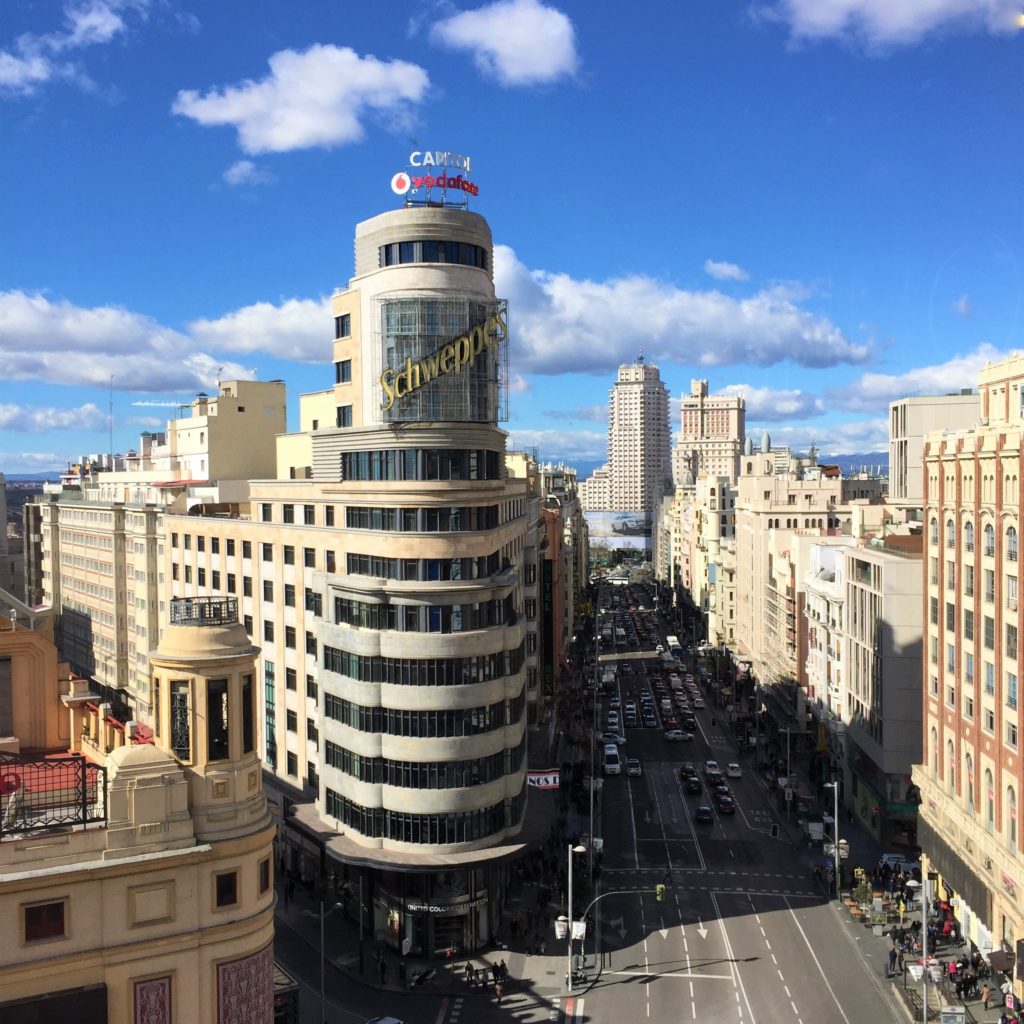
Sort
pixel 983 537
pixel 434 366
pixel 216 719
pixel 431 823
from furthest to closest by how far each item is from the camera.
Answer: pixel 434 366 < pixel 431 823 < pixel 983 537 < pixel 216 719

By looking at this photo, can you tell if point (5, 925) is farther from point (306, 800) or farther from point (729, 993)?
point (306, 800)

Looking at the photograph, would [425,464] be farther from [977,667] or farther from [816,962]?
[816,962]

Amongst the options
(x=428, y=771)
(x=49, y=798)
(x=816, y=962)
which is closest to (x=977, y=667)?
(x=816, y=962)

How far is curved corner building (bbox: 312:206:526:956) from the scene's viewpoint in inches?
2249

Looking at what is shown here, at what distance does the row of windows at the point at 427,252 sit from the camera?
62188 millimetres

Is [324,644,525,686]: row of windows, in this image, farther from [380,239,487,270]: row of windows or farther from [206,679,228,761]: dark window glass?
[206,679,228,761]: dark window glass

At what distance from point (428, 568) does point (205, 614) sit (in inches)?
999

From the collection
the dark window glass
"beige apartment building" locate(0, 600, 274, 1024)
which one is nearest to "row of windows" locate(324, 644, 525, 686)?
"beige apartment building" locate(0, 600, 274, 1024)

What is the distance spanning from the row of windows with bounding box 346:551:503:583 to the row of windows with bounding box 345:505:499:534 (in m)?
1.69

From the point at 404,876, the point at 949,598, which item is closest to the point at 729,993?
the point at 404,876

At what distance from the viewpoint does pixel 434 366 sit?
60.3m

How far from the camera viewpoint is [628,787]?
93.6 meters

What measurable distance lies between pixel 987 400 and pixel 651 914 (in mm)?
36469

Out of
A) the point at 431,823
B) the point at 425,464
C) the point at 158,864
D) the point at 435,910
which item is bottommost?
the point at 435,910
